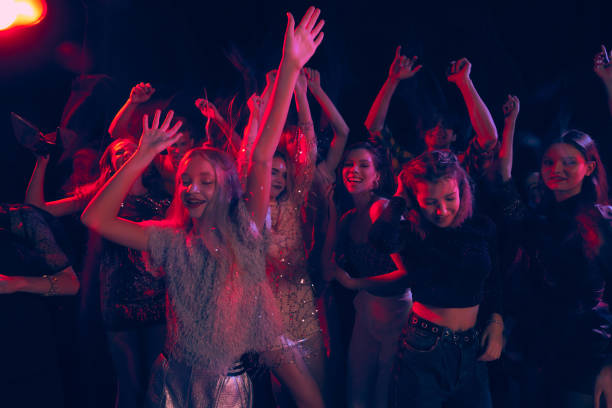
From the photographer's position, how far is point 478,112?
91.3 inches

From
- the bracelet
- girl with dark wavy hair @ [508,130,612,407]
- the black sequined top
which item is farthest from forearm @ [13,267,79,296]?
girl with dark wavy hair @ [508,130,612,407]

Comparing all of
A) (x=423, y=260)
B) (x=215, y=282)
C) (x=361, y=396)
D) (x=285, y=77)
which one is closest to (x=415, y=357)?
(x=423, y=260)

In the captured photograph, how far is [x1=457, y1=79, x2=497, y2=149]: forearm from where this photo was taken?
231 cm

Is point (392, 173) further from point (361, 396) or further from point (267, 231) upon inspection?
point (361, 396)

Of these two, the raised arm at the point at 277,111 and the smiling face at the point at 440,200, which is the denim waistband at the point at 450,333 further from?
the raised arm at the point at 277,111

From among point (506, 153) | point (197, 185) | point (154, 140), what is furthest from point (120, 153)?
point (506, 153)

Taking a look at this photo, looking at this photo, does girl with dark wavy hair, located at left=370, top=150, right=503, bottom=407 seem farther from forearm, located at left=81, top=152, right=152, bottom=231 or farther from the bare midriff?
forearm, located at left=81, top=152, right=152, bottom=231

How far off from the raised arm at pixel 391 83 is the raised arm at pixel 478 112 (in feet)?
1.03

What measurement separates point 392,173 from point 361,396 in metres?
1.43

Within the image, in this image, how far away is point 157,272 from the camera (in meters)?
1.79

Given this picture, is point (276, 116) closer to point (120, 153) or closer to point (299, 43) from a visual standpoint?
point (299, 43)

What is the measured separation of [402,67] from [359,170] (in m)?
0.72

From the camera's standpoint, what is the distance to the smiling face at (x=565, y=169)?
6.70ft

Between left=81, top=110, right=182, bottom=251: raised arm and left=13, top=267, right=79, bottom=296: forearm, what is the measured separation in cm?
73
